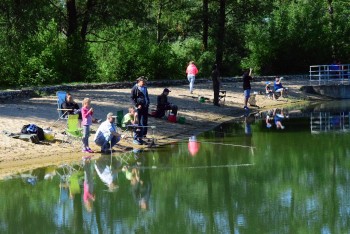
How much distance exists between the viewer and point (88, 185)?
16.2 m

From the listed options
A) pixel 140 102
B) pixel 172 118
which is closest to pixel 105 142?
pixel 140 102

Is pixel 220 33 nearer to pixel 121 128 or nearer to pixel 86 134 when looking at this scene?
pixel 121 128

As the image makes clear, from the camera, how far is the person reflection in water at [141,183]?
14771 mm

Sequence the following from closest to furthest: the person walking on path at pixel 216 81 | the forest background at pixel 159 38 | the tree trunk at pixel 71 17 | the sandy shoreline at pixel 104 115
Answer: the sandy shoreline at pixel 104 115 → the person walking on path at pixel 216 81 → the forest background at pixel 159 38 → the tree trunk at pixel 71 17

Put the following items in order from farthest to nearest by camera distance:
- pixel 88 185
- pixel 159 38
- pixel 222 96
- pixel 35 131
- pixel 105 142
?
pixel 159 38 < pixel 222 96 < pixel 35 131 < pixel 105 142 < pixel 88 185

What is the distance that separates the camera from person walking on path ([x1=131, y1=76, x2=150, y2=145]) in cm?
2075

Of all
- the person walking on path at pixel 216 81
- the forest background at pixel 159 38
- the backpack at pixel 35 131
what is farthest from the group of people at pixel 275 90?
the backpack at pixel 35 131

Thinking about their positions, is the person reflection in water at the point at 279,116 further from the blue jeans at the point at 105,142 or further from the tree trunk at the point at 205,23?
the tree trunk at the point at 205,23

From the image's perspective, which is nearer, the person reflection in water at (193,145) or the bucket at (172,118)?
the person reflection in water at (193,145)

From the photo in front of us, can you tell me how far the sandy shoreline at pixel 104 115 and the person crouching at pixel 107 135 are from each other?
303 mm

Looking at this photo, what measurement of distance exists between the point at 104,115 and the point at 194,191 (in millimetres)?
10274

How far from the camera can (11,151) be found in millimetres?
19156


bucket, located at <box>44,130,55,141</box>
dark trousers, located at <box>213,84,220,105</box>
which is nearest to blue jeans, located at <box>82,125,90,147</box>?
bucket, located at <box>44,130,55,141</box>

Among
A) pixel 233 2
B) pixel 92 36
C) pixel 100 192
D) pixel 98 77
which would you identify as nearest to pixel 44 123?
pixel 100 192
